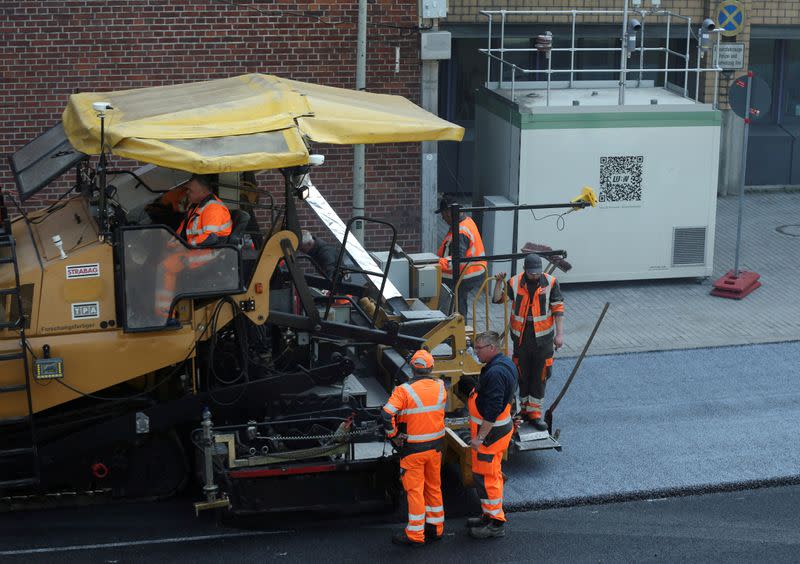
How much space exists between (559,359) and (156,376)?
4.81 m

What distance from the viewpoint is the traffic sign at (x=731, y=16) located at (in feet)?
55.5

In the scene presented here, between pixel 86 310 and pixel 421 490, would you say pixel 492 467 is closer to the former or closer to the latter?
pixel 421 490

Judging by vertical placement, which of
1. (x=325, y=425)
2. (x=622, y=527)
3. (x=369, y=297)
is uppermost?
(x=369, y=297)

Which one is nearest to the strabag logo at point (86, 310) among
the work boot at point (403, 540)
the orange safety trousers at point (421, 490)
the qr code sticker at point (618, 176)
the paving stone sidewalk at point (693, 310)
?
the orange safety trousers at point (421, 490)

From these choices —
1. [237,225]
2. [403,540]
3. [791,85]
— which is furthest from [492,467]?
[791,85]

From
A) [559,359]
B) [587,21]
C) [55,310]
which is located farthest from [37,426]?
[587,21]

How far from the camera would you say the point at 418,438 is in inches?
303

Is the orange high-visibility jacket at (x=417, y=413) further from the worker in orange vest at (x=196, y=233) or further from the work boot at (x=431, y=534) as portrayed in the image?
the worker in orange vest at (x=196, y=233)

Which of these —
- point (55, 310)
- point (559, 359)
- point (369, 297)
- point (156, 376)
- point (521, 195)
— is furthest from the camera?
point (521, 195)

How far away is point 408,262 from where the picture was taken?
9.95 meters

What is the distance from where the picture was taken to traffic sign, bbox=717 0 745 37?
666 inches

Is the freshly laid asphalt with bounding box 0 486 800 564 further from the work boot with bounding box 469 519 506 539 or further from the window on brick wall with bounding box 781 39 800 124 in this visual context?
the window on brick wall with bounding box 781 39 800 124

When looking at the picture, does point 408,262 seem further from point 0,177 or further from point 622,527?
point 0,177

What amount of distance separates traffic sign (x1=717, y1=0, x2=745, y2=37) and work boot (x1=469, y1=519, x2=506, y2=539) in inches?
441
